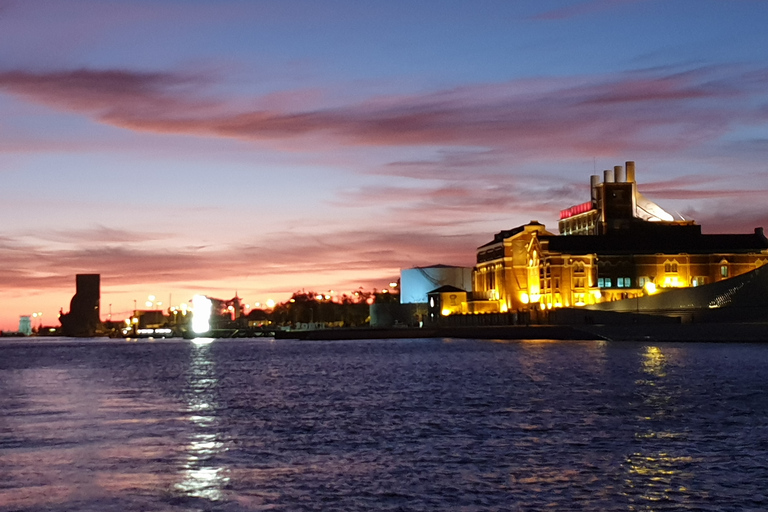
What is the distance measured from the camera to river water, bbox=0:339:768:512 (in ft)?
71.7

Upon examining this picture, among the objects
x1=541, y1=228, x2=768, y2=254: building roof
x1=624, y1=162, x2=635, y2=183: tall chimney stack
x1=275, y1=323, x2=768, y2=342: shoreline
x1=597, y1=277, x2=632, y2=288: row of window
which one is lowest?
x1=275, y1=323, x2=768, y2=342: shoreline

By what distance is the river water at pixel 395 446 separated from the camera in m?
→ 21.8

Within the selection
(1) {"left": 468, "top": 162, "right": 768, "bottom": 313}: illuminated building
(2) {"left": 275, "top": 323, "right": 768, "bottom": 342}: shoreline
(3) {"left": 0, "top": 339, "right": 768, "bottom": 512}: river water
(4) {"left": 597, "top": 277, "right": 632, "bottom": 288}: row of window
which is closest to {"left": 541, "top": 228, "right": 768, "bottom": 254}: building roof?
(1) {"left": 468, "top": 162, "right": 768, "bottom": 313}: illuminated building

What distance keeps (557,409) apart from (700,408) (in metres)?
5.74

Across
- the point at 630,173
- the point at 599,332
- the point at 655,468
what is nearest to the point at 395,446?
the point at 655,468

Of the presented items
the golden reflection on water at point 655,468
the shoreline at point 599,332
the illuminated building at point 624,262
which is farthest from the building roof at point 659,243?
the golden reflection on water at point 655,468

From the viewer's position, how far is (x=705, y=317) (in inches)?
4988

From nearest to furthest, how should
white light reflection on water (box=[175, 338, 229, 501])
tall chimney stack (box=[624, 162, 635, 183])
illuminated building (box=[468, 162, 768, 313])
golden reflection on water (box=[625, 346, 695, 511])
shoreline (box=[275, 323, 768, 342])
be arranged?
golden reflection on water (box=[625, 346, 695, 511])
white light reflection on water (box=[175, 338, 229, 501])
shoreline (box=[275, 323, 768, 342])
illuminated building (box=[468, 162, 768, 313])
tall chimney stack (box=[624, 162, 635, 183])

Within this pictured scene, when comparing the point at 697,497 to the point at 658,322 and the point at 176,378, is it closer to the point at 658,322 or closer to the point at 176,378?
the point at 176,378

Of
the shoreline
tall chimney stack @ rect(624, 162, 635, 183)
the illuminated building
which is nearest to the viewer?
the shoreline

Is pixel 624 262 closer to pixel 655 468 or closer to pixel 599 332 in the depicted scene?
pixel 599 332

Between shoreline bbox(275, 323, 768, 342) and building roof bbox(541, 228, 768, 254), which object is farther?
building roof bbox(541, 228, 768, 254)

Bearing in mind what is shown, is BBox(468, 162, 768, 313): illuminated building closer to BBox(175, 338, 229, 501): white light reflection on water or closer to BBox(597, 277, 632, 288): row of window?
BBox(597, 277, 632, 288): row of window

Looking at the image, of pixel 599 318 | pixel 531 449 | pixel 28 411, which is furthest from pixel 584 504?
pixel 599 318
